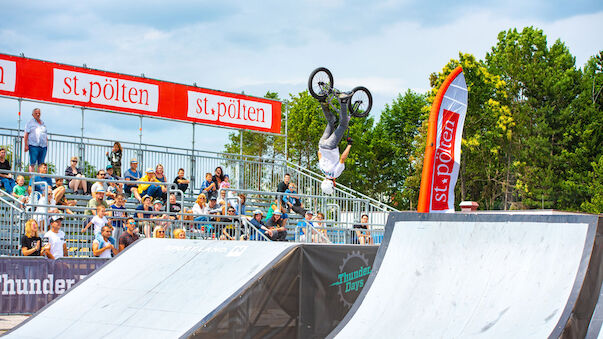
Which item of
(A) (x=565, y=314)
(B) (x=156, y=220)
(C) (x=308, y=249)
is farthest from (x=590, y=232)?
(B) (x=156, y=220)

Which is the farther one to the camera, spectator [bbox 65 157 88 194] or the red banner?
the red banner

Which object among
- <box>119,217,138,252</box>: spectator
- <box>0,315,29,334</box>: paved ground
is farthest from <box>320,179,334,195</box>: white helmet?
<box>0,315,29,334</box>: paved ground

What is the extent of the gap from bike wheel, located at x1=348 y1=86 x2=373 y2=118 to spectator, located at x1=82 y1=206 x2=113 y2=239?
5094 millimetres

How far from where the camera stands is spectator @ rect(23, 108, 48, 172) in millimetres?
14641

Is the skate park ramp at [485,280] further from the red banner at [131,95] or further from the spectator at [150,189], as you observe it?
the red banner at [131,95]

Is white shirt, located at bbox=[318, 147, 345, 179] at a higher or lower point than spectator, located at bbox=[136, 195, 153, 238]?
higher

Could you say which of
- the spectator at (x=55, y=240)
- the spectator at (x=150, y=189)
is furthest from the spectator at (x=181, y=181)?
the spectator at (x=55, y=240)

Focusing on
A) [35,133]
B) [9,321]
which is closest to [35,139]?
[35,133]

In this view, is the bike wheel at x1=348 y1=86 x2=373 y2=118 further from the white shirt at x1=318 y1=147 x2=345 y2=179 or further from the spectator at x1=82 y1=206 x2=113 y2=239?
the spectator at x1=82 y1=206 x2=113 y2=239

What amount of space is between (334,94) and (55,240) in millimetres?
5739

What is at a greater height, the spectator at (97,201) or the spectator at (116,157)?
the spectator at (116,157)

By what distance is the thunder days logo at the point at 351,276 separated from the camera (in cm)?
765

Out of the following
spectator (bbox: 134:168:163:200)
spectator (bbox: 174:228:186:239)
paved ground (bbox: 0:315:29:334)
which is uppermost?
spectator (bbox: 134:168:163:200)

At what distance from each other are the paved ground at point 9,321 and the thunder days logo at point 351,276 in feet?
16.6
